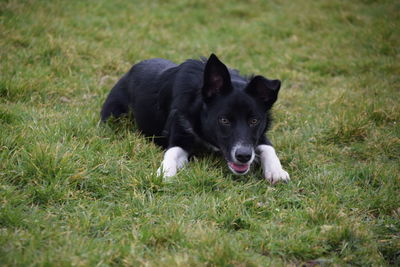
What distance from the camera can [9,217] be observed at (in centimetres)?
310

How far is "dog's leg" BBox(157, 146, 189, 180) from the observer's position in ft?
13.2

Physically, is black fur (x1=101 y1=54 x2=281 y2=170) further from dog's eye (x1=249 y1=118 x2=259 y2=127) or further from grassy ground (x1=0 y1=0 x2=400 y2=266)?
grassy ground (x1=0 y1=0 x2=400 y2=266)

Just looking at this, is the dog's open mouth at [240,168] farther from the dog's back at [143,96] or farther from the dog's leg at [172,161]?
the dog's back at [143,96]

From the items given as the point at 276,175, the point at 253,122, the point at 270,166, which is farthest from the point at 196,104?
the point at 276,175

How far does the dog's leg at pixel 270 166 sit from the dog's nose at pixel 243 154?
0.35m

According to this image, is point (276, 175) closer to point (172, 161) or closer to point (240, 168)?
point (240, 168)

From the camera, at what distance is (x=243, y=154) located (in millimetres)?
4004

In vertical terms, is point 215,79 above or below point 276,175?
above

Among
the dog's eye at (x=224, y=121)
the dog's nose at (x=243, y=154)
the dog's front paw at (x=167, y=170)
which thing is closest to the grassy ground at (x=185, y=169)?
the dog's front paw at (x=167, y=170)

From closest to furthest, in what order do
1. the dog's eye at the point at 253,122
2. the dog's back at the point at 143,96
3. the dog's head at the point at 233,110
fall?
the dog's head at the point at 233,110 < the dog's eye at the point at 253,122 < the dog's back at the point at 143,96

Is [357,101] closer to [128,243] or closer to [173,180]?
[173,180]

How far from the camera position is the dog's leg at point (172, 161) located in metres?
4.03

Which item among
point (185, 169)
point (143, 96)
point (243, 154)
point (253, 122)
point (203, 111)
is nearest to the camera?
point (243, 154)

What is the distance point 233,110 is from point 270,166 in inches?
26.3
